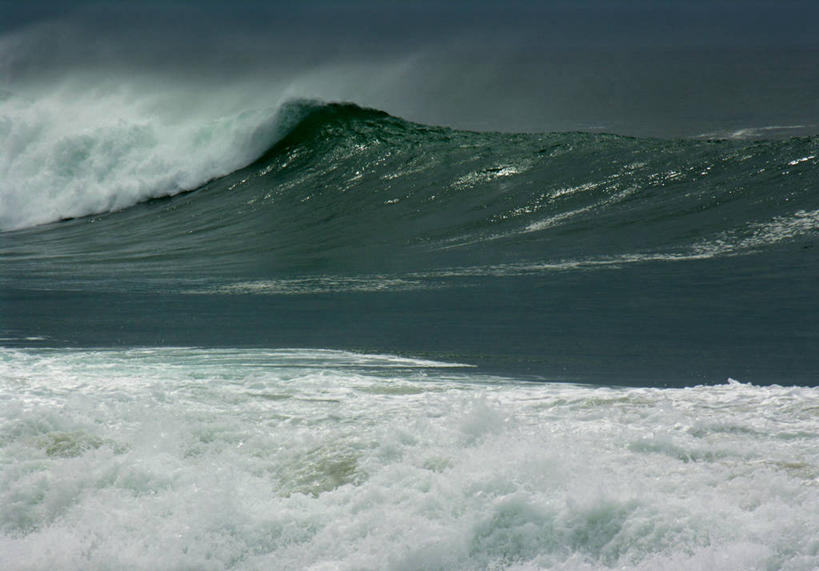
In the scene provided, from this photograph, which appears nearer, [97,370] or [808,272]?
[97,370]

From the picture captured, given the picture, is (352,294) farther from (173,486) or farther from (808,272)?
(173,486)

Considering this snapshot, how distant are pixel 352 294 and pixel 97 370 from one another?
303 cm

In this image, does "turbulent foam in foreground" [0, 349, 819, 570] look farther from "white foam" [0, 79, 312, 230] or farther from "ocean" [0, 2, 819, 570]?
"white foam" [0, 79, 312, 230]

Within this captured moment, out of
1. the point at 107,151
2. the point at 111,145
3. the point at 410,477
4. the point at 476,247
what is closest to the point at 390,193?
the point at 476,247

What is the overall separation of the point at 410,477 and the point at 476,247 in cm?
676

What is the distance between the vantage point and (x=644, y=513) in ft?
12.1

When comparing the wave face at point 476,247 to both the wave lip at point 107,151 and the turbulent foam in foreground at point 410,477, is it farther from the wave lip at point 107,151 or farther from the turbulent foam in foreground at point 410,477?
the turbulent foam in foreground at point 410,477

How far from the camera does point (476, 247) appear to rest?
10.8 m

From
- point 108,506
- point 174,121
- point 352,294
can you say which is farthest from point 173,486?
point 174,121

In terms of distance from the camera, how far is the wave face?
6859 millimetres

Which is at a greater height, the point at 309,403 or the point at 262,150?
the point at 262,150

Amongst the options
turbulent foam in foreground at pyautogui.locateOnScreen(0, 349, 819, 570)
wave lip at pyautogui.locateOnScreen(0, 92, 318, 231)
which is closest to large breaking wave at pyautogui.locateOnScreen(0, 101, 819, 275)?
wave lip at pyautogui.locateOnScreen(0, 92, 318, 231)

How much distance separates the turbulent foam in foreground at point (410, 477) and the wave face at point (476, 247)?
1066 mm

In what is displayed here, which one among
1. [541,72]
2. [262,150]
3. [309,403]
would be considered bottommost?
[309,403]
